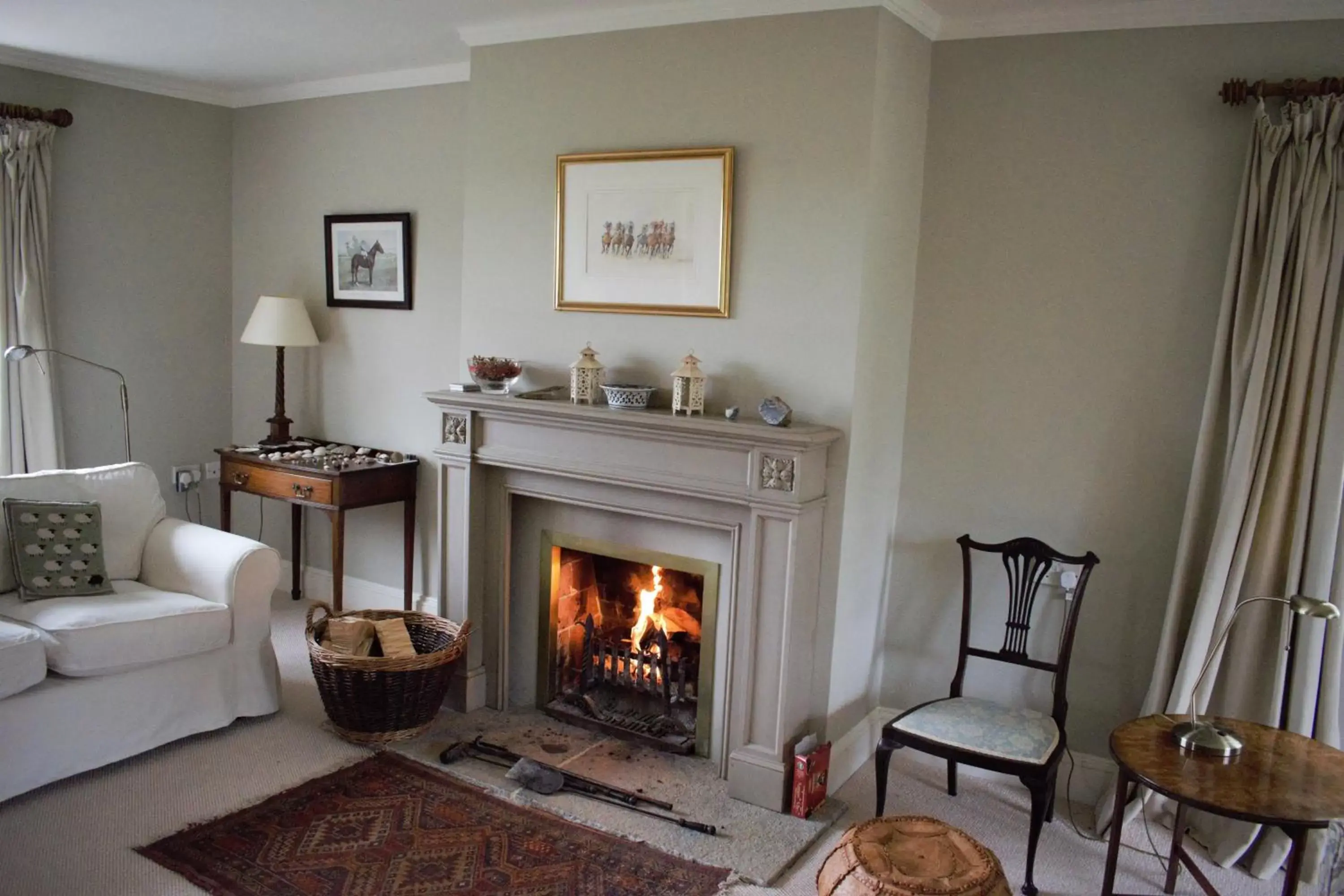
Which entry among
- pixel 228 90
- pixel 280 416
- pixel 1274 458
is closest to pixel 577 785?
pixel 1274 458

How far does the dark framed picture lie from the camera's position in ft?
14.9

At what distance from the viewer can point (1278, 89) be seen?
9.34ft

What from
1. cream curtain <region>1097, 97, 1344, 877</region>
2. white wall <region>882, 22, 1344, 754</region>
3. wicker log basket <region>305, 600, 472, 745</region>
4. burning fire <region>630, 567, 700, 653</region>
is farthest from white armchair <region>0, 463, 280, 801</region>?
cream curtain <region>1097, 97, 1344, 877</region>

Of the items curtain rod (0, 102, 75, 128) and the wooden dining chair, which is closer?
the wooden dining chair

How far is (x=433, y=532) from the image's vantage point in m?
4.61

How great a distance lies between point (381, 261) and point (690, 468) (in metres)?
2.16

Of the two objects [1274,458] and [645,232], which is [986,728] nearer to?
[1274,458]

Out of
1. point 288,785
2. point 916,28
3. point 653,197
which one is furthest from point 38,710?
point 916,28

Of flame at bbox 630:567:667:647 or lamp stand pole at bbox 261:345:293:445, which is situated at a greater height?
lamp stand pole at bbox 261:345:293:445

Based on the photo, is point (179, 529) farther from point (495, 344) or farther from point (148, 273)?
point (148, 273)

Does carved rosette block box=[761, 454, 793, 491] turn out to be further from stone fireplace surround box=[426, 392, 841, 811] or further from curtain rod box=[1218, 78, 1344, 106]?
curtain rod box=[1218, 78, 1344, 106]

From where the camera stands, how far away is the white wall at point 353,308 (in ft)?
14.6

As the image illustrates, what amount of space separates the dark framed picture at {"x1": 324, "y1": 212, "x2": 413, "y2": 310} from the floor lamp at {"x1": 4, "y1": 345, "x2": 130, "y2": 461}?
3.51 ft

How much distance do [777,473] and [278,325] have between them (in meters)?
2.73
